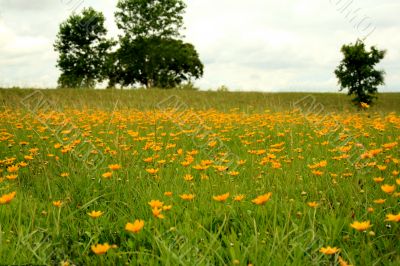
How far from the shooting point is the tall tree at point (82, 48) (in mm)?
36750

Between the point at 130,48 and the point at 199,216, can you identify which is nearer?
the point at 199,216

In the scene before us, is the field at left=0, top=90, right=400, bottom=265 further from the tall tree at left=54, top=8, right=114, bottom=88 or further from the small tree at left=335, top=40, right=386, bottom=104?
the tall tree at left=54, top=8, right=114, bottom=88

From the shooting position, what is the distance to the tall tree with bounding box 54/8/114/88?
3675 cm

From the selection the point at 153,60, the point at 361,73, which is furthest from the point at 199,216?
the point at 153,60

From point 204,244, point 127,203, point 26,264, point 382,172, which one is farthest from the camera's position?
point 382,172

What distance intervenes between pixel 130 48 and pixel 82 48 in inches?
195

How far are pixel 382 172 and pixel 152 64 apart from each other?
35.3 metres

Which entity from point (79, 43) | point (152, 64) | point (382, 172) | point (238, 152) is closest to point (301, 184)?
point (382, 172)

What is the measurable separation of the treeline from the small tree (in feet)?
57.6

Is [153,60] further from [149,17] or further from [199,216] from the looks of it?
[199,216]

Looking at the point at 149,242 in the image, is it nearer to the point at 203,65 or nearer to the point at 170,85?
the point at 170,85

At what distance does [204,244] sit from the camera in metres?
2.17

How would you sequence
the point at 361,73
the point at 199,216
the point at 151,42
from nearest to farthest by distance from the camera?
the point at 199,216 → the point at 361,73 → the point at 151,42

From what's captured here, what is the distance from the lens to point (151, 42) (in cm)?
3656
